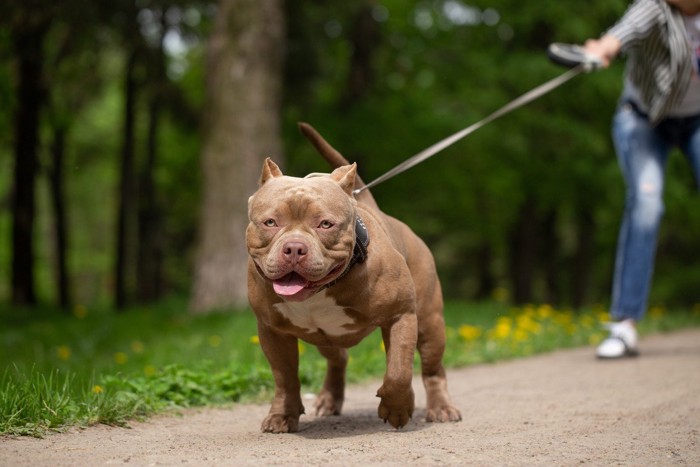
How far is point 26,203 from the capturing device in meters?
16.9

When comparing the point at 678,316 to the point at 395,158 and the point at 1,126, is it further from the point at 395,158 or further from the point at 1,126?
the point at 1,126

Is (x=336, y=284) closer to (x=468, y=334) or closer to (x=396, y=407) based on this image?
(x=396, y=407)

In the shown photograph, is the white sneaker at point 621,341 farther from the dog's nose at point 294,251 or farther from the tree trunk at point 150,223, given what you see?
the tree trunk at point 150,223

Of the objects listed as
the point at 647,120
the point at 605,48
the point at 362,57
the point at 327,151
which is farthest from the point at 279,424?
the point at 362,57

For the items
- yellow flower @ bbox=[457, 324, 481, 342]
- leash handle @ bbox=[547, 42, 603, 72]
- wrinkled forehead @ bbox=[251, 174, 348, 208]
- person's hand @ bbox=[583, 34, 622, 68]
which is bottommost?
yellow flower @ bbox=[457, 324, 481, 342]

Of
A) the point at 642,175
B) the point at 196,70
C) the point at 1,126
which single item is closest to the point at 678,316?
the point at 642,175

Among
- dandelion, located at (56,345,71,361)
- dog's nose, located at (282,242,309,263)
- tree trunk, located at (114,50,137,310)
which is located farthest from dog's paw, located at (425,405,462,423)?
tree trunk, located at (114,50,137,310)

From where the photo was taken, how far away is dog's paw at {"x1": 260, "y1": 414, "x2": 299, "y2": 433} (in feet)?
13.1

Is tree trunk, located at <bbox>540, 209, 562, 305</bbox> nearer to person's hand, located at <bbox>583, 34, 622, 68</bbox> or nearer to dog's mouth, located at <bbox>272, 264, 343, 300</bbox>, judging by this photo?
person's hand, located at <bbox>583, 34, 622, 68</bbox>

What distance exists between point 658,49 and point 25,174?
44.3 feet

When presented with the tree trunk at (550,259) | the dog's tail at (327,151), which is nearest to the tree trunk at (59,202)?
the tree trunk at (550,259)

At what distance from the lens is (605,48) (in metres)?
5.72

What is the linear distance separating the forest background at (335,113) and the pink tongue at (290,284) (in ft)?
23.1

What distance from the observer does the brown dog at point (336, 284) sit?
11.1ft
